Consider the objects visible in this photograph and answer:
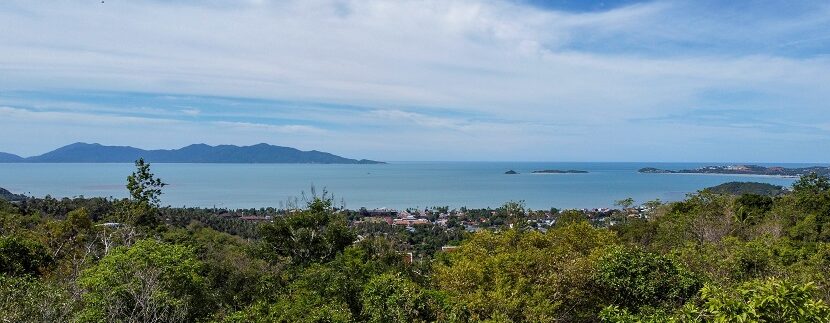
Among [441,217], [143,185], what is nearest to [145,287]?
[143,185]

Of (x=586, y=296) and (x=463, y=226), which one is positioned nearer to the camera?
(x=586, y=296)

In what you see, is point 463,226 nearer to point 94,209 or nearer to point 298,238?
point 94,209

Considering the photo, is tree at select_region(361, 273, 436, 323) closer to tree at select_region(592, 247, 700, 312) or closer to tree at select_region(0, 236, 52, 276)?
tree at select_region(592, 247, 700, 312)

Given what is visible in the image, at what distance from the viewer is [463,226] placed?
46.7 m

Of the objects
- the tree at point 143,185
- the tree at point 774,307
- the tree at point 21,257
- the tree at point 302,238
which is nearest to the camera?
the tree at point 774,307

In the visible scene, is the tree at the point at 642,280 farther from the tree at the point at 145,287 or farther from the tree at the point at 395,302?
the tree at the point at 145,287

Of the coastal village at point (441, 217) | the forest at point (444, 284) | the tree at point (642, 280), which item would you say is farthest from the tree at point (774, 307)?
the coastal village at point (441, 217)

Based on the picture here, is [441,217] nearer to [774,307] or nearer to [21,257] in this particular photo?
[21,257]

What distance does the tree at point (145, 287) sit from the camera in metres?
7.17

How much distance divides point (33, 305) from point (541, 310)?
634 cm

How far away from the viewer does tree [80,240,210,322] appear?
7.17 meters

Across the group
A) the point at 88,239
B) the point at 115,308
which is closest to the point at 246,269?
the point at 88,239

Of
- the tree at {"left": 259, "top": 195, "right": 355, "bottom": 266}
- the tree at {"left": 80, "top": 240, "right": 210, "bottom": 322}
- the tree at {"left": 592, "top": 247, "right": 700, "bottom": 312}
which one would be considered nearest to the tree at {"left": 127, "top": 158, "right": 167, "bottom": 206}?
the tree at {"left": 259, "top": 195, "right": 355, "bottom": 266}

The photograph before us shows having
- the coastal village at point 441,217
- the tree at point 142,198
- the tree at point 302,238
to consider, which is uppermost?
the tree at point 142,198
